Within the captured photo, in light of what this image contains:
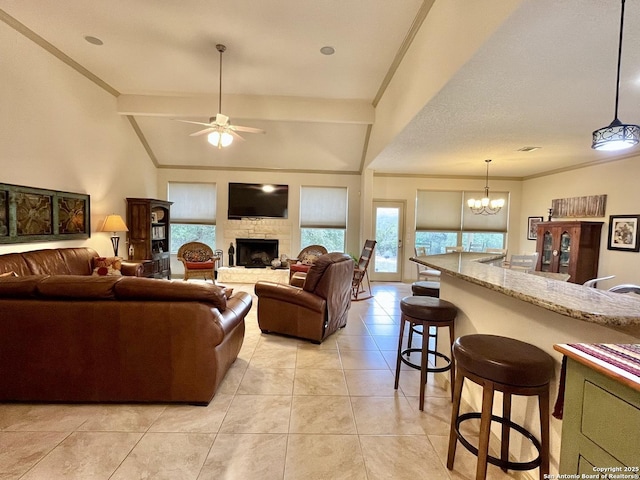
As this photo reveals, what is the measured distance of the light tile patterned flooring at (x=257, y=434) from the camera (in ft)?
5.53

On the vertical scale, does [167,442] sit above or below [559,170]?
below

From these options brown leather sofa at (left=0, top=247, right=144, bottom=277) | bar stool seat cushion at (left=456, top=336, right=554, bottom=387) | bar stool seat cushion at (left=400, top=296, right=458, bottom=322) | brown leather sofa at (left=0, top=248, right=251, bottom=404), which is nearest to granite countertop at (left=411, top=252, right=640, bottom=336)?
bar stool seat cushion at (left=456, top=336, right=554, bottom=387)

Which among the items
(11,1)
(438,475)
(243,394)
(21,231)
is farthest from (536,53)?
(21,231)

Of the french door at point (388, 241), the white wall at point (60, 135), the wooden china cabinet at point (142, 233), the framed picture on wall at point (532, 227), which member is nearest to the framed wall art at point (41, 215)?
the white wall at point (60, 135)

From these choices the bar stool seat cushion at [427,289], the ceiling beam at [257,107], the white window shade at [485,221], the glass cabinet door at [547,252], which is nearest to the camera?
the bar stool seat cushion at [427,289]

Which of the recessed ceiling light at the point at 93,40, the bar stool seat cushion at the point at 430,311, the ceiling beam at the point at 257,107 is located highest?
the recessed ceiling light at the point at 93,40

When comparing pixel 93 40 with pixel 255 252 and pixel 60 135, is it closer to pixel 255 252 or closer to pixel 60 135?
pixel 60 135

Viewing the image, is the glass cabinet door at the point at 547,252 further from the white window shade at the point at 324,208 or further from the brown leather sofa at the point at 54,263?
the brown leather sofa at the point at 54,263

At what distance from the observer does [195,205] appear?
7.45 meters

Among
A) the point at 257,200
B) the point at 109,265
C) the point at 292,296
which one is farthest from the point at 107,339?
the point at 257,200

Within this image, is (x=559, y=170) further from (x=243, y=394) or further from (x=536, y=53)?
(x=243, y=394)

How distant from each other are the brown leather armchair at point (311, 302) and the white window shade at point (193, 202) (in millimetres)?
4464

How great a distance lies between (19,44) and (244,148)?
3.64 meters

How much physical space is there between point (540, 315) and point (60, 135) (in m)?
5.93
